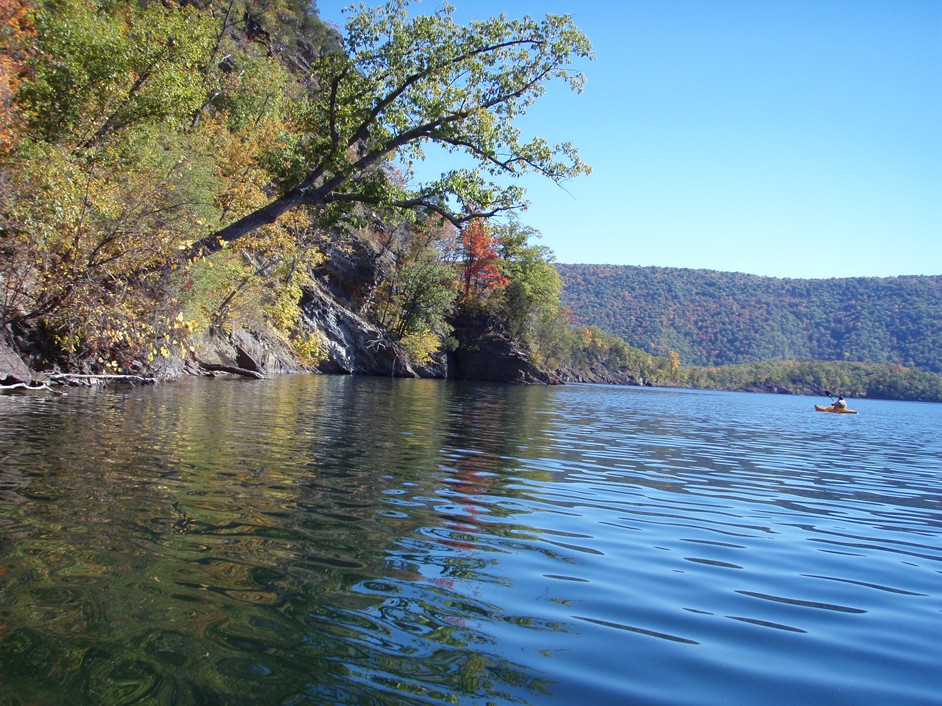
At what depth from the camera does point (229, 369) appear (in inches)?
1220

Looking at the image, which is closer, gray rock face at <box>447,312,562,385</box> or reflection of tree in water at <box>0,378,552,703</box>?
reflection of tree in water at <box>0,378,552,703</box>

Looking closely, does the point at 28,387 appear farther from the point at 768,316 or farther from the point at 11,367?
the point at 768,316

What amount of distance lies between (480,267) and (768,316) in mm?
132345

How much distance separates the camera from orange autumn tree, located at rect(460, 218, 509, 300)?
67500 mm

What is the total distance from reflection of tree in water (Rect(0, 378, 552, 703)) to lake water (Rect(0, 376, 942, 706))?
0.02 meters

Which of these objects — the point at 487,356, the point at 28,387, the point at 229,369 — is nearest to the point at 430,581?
the point at 28,387

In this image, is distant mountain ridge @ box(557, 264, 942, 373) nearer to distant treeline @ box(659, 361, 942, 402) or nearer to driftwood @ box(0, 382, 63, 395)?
distant treeline @ box(659, 361, 942, 402)

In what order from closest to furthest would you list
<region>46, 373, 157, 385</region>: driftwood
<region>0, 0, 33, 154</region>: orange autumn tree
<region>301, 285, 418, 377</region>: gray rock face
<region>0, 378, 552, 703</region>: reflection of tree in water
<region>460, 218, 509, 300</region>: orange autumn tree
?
<region>0, 378, 552, 703</region>: reflection of tree in water < <region>0, 0, 33, 154</region>: orange autumn tree < <region>46, 373, 157, 385</region>: driftwood < <region>301, 285, 418, 377</region>: gray rock face < <region>460, 218, 509, 300</region>: orange autumn tree

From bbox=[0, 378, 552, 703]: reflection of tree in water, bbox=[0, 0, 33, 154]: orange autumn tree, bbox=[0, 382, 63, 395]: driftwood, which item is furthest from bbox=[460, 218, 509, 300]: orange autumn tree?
bbox=[0, 378, 552, 703]: reflection of tree in water

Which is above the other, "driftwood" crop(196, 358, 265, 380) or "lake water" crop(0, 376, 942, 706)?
"driftwood" crop(196, 358, 265, 380)

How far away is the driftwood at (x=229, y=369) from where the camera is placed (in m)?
30.7

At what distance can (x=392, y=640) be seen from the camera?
3539 millimetres

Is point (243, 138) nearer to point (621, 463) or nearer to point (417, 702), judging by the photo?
point (621, 463)

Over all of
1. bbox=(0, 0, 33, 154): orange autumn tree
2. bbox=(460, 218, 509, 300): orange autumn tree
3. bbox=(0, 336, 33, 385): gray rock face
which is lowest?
bbox=(0, 336, 33, 385): gray rock face
